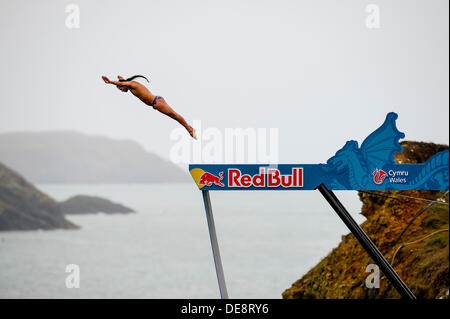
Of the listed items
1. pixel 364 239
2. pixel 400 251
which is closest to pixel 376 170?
pixel 364 239

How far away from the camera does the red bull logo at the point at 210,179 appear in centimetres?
524

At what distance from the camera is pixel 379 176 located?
5312mm

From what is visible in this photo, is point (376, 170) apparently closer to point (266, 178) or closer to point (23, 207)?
point (266, 178)

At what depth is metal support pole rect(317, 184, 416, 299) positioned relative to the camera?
521 centimetres

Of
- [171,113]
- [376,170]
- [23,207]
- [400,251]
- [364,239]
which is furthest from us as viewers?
[23,207]

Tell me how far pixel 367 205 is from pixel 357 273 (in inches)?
40.5

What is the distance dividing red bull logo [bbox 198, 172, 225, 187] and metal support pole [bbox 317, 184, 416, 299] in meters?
0.91

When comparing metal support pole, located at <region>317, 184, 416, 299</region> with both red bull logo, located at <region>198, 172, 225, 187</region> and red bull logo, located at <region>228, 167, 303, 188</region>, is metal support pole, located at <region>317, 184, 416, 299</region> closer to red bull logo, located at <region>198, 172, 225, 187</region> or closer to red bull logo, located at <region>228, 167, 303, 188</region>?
red bull logo, located at <region>228, 167, 303, 188</region>

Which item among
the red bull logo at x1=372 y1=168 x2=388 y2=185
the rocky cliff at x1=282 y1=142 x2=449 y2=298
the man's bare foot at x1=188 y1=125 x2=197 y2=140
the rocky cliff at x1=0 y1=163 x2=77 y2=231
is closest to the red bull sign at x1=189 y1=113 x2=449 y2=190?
the red bull logo at x1=372 y1=168 x2=388 y2=185

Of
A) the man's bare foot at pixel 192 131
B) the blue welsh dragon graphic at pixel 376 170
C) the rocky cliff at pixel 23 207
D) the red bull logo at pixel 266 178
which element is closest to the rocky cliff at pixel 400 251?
the blue welsh dragon graphic at pixel 376 170

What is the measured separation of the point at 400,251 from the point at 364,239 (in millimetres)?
3220
